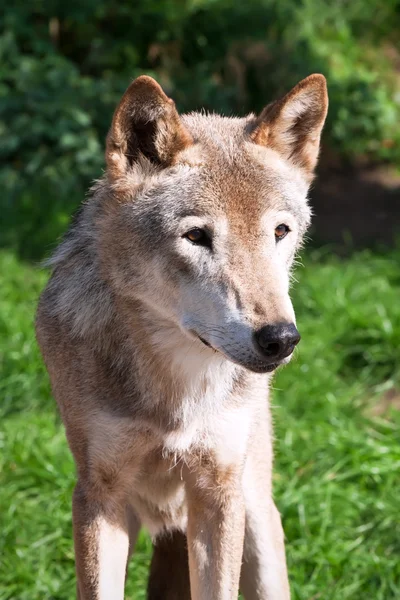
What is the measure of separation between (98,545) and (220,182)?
4.43 ft

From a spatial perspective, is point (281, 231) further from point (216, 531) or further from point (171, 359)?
point (216, 531)

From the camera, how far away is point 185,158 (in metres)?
3.26

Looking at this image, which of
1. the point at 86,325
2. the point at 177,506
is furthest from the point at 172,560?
the point at 86,325

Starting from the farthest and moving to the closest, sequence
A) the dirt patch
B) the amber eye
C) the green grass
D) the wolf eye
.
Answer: the dirt patch, the green grass, the amber eye, the wolf eye

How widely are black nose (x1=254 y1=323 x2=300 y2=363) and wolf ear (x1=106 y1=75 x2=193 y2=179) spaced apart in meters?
0.76

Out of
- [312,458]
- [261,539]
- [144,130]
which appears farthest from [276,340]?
[312,458]

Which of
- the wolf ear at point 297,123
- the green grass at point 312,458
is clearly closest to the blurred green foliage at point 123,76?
the green grass at point 312,458

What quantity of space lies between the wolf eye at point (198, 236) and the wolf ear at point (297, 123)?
0.49m

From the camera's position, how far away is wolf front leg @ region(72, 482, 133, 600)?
3.32 m

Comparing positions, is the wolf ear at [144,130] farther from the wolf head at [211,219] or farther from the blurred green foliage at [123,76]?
the blurred green foliage at [123,76]

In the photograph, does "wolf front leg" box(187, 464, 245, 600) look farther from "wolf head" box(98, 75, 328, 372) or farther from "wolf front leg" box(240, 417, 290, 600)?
"wolf head" box(98, 75, 328, 372)

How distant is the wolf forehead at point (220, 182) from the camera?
10.3 feet

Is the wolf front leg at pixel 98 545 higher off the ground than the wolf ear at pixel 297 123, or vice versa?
the wolf ear at pixel 297 123

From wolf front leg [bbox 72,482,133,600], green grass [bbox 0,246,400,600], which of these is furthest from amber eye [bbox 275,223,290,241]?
green grass [bbox 0,246,400,600]
